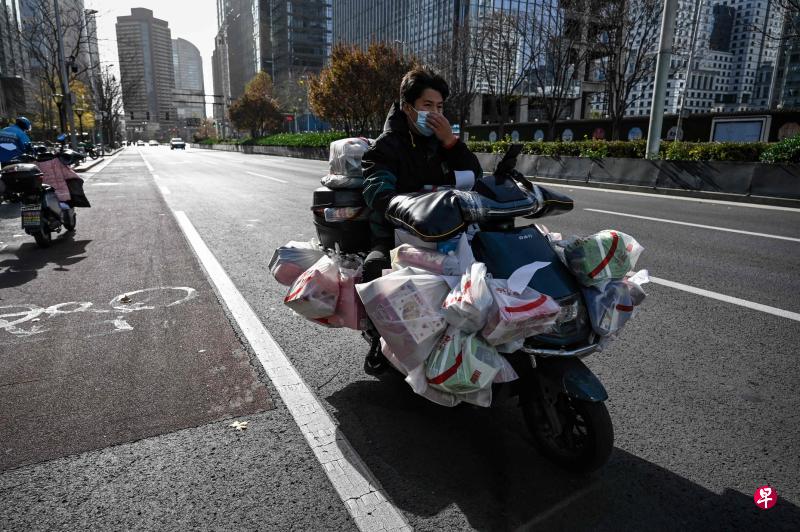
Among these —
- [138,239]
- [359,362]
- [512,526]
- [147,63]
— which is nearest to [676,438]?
[512,526]

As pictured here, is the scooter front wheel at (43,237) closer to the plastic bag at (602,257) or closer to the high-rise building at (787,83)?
the plastic bag at (602,257)

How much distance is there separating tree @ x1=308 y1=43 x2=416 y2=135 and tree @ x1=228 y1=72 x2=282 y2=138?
123 feet

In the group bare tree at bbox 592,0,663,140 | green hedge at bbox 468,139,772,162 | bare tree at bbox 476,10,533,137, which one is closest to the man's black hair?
green hedge at bbox 468,139,772,162

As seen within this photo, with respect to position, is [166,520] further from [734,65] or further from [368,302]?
[734,65]

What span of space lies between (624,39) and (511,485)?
27202mm

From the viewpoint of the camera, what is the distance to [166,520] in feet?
6.81

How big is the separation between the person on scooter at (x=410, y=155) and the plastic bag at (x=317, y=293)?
20 centimetres

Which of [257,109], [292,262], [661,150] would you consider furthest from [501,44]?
[257,109]

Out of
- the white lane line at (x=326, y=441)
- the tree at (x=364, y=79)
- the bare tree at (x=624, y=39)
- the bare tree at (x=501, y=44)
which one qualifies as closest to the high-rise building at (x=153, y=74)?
the tree at (x=364, y=79)

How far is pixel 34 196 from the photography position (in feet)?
24.0

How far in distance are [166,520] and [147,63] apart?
209912 millimetres

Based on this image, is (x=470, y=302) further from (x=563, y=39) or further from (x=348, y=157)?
(x=563, y=39)

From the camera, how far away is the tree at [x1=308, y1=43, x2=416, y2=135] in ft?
124

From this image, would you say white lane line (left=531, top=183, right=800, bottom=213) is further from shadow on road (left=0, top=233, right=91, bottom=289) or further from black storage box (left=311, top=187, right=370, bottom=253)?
shadow on road (left=0, top=233, right=91, bottom=289)
